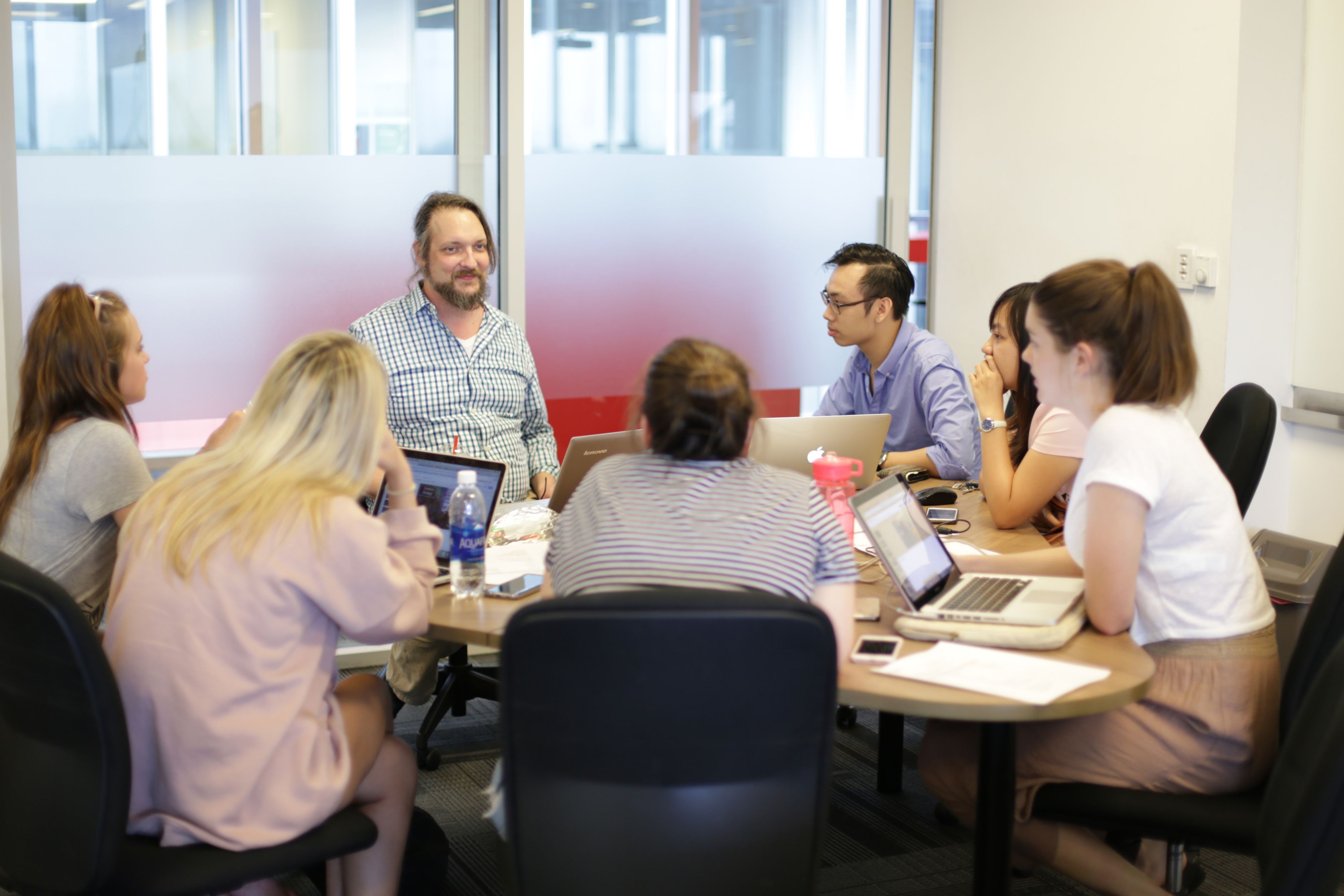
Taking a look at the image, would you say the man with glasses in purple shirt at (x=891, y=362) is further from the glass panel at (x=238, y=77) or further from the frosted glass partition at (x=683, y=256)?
the glass panel at (x=238, y=77)

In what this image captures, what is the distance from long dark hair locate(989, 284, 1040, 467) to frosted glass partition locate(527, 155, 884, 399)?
1.38m

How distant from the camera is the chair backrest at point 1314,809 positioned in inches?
50.9

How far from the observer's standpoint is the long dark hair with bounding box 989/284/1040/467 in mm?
2848

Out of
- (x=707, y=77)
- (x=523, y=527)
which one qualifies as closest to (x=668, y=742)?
(x=523, y=527)

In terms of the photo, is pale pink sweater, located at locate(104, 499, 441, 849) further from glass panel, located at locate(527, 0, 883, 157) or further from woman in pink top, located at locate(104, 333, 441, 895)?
glass panel, located at locate(527, 0, 883, 157)

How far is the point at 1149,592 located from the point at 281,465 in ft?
4.54

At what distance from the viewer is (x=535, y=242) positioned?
4.07m

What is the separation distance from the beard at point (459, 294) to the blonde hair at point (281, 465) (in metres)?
1.39

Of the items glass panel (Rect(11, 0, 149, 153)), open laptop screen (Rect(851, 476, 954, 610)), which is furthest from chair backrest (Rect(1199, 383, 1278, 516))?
glass panel (Rect(11, 0, 149, 153))

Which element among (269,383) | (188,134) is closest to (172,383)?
(188,134)

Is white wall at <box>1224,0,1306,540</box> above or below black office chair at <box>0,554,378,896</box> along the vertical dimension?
above

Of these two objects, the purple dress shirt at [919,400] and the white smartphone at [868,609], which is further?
the purple dress shirt at [919,400]

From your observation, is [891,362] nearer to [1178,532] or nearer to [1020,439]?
[1020,439]

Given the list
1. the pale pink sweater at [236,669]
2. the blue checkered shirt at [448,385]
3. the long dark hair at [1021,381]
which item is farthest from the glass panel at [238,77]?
the pale pink sweater at [236,669]
